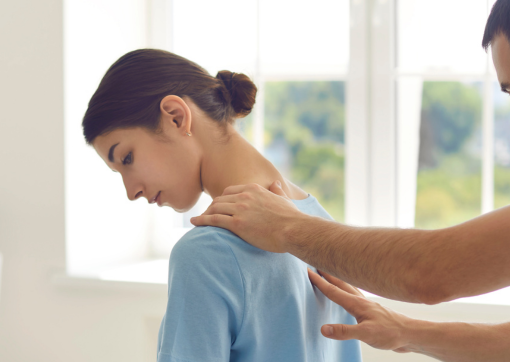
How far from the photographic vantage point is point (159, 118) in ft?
2.97

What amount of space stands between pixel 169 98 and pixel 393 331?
0.62 metres

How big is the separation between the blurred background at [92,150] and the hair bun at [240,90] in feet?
3.00

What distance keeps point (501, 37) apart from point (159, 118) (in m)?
0.61

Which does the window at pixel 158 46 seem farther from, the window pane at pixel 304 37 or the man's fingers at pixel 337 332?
the man's fingers at pixel 337 332

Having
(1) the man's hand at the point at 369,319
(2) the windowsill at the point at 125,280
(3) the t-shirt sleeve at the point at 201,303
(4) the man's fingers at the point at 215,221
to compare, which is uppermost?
(4) the man's fingers at the point at 215,221

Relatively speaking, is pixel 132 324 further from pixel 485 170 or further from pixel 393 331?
pixel 485 170

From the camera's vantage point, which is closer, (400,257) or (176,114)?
(400,257)

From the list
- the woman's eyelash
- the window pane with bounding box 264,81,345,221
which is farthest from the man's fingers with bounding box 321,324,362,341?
the window pane with bounding box 264,81,345,221

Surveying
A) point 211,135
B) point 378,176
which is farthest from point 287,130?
point 211,135

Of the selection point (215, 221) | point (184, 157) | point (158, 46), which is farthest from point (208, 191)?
point (158, 46)

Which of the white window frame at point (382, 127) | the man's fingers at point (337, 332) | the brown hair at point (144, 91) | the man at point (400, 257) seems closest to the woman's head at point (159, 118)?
the brown hair at point (144, 91)

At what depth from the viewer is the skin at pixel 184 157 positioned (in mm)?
890

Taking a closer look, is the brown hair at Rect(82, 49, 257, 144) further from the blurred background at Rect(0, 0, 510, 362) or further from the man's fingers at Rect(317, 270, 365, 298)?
the blurred background at Rect(0, 0, 510, 362)

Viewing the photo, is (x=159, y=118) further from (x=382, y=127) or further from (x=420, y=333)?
(x=382, y=127)
